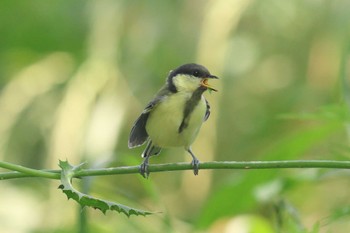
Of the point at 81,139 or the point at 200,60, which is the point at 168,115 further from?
the point at 200,60

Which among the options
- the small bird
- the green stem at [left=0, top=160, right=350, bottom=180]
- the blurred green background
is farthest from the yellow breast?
the blurred green background

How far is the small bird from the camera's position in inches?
100

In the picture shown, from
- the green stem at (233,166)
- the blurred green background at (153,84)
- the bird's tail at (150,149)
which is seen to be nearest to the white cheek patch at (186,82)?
the bird's tail at (150,149)

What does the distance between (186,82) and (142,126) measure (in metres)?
0.19

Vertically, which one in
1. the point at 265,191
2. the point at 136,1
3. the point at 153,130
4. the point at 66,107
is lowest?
the point at 265,191

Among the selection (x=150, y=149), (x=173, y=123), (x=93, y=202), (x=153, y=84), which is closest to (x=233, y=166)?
(x=93, y=202)

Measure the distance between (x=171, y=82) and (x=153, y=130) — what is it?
0.19m

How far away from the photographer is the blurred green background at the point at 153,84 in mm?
4520

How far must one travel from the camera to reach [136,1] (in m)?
5.74

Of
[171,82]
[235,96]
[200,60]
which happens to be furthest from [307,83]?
[171,82]

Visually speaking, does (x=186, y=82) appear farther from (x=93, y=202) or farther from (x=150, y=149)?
(x=93, y=202)

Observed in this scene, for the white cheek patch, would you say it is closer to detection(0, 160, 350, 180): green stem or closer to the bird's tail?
the bird's tail

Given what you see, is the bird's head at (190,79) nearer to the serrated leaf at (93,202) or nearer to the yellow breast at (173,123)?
the yellow breast at (173,123)

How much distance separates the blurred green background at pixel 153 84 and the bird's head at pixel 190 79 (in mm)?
1114
